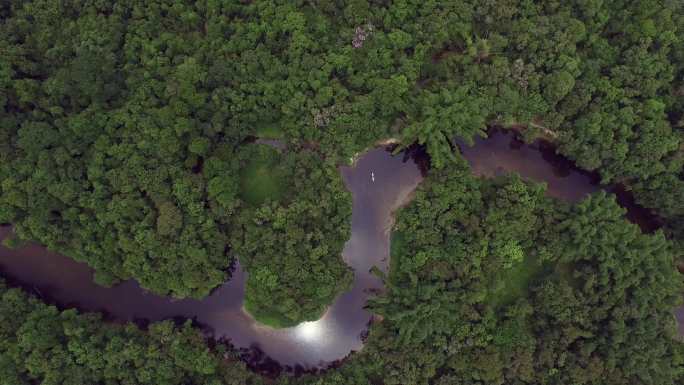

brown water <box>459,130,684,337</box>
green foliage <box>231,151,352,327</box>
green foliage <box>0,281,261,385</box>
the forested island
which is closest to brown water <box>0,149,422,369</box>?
the forested island

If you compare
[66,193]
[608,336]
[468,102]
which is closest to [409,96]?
[468,102]

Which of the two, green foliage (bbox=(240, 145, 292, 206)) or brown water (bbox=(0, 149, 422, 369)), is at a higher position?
green foliage (bbox=(240, 145, 292, 206))

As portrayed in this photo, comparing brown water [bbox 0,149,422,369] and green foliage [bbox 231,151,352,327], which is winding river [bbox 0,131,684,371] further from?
green foliage [bbox 231,151,352,327]

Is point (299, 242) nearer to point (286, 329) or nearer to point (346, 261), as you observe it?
point (346, 261)

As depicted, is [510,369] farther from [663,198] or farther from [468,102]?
[468,102]

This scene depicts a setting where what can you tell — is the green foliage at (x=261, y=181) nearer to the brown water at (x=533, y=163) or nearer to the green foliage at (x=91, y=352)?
the green foliage at (x=91, y=352)

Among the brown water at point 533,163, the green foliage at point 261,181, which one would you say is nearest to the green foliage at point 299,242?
the green foliage at point 261,181
